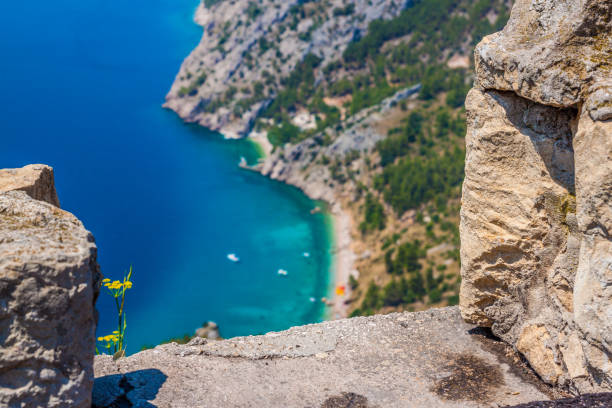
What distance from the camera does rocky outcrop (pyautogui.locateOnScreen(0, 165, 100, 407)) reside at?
8906 millimetres

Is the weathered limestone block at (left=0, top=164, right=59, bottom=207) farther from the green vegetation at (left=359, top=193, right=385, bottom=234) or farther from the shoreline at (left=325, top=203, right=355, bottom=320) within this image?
the green vegetation at (left=359, top=193, right=385, bottom=234)

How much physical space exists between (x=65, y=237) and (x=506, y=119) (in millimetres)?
8879

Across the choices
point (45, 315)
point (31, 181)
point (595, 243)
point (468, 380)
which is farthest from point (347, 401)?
point (31, 181)

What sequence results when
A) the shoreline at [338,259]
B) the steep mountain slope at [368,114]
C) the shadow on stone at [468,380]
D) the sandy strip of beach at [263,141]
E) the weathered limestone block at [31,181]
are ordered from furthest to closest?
the sandy strip of beach at [263,141] < the steep mountain slope at [368,114] < the shoreline at [338,259] < the shadow on stone at [468,380] < the weathered limestone block at [31,181]

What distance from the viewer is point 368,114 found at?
9475cm

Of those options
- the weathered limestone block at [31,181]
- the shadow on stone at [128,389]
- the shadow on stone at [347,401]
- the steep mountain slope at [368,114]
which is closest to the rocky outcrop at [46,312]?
the shadow on stone at [128,389]

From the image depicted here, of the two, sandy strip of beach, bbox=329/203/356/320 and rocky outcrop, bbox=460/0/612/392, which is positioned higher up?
rocky outcrop, bbox=460/0/612/392

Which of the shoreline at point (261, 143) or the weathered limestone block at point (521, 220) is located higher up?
the shoreline at point (261, 143)

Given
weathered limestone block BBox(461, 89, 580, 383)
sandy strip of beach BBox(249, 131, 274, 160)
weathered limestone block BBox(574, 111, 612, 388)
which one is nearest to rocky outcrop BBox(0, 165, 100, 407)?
weathered limestone block BBox(574, 111, 612, 388)

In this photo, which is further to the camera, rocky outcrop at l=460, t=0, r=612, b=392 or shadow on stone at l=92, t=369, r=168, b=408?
shadow on stone at l=92, t=369, r=168, b=408

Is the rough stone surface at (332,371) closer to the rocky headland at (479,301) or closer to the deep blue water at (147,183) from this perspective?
the rocky headland at (479,301)

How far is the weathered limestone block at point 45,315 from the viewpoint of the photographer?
29.2 ft

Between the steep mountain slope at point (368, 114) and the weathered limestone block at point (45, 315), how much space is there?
180ft

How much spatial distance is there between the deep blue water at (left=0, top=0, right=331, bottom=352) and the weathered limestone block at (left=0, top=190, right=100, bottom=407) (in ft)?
173
